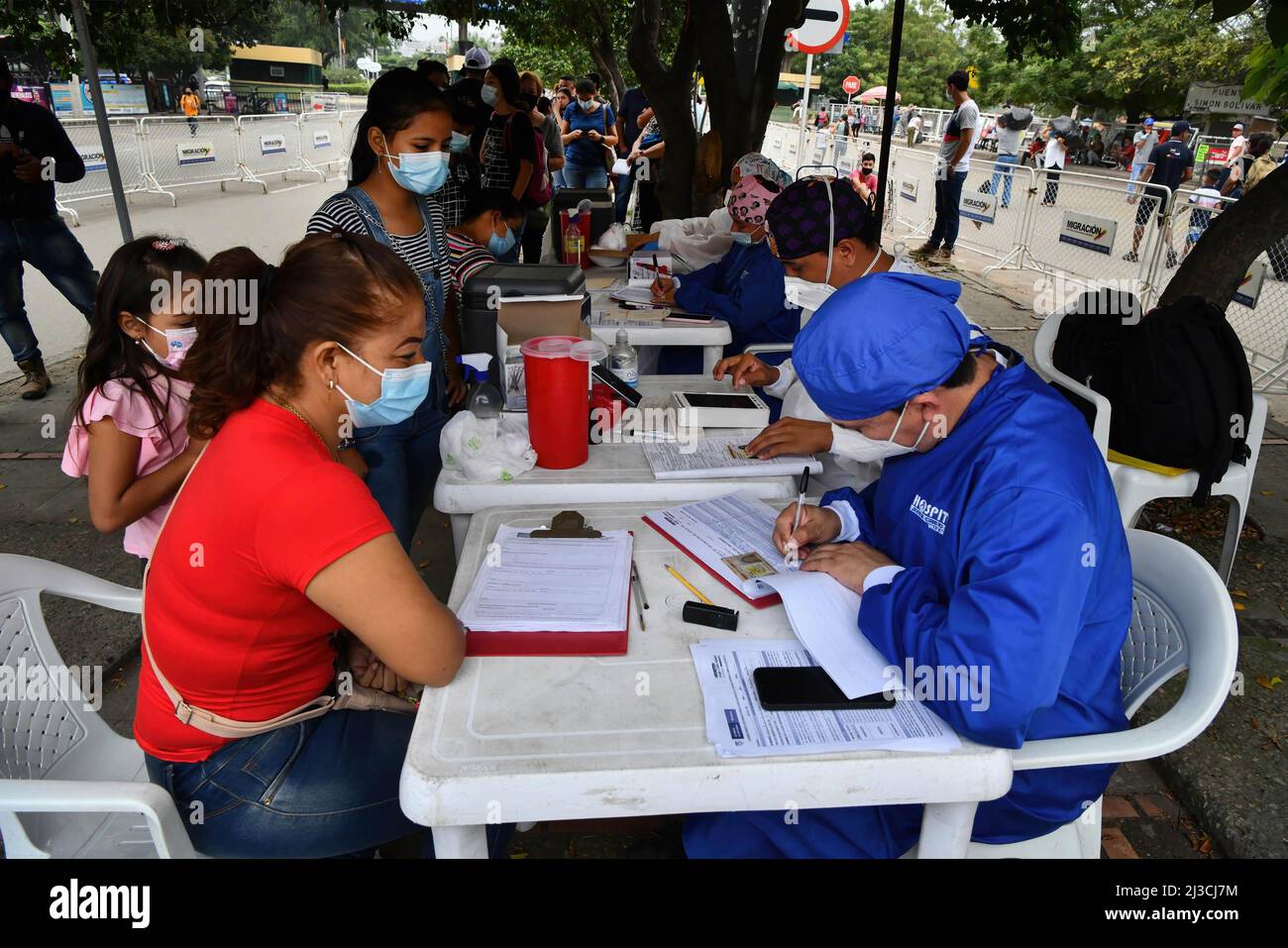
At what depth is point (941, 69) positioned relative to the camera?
185 ft

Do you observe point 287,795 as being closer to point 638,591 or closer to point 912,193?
point 638,591

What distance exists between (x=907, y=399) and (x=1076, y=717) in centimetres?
60

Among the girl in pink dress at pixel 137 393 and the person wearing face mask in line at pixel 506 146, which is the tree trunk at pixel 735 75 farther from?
the girl in pink dress at pixel 137 393

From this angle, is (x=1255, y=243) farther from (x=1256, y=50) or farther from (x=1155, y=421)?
(x=1155, y=421)

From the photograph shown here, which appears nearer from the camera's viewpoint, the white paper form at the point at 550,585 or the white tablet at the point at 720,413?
the white paper form at the point at 550,585

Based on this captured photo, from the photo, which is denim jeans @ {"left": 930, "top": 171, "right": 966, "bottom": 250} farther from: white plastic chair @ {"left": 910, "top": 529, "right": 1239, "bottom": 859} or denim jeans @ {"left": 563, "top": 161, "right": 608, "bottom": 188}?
white plastic chair @ {"left": 910, "top": 529, "right": 1239, "bottom": 859}

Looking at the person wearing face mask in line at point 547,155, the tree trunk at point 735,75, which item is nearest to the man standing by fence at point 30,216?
the person wearing face mask in line at point 547,155

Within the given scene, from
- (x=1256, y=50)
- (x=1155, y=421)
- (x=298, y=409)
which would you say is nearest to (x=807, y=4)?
(x=1256, y=50)

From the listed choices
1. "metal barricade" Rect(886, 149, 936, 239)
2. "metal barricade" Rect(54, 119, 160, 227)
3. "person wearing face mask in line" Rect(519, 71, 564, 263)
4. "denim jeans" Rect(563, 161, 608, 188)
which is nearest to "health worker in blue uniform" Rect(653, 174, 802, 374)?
"person wearing face mask in line" Rect(519, 71, 564, 263)

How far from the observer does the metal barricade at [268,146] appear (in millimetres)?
15148

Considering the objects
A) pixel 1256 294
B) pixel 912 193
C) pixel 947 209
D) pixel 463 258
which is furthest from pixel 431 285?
pixel 912 193

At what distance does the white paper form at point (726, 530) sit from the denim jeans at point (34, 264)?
4.31 m

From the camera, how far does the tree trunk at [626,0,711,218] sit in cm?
581
